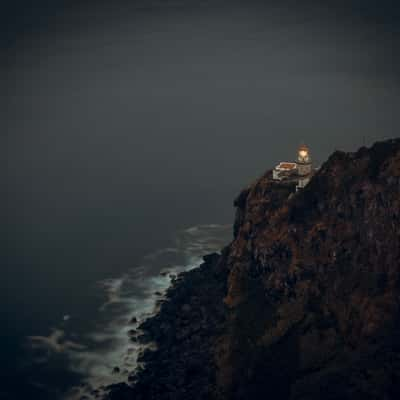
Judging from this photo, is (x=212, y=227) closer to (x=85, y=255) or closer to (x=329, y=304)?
(x=85, y=255)

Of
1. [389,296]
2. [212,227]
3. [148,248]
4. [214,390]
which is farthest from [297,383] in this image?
[212,227]

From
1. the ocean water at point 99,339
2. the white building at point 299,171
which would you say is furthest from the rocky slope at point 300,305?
Result: the ocean water at point 99,339

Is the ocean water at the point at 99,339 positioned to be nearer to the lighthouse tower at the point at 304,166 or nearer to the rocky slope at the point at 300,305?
the rocky slope at the point at 300,305

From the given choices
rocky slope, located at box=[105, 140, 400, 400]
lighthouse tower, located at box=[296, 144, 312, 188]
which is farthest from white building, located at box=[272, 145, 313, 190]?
rocky slope, located at box=[105, 140, 400, 400]

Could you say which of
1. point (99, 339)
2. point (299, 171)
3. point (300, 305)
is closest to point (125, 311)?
point (99, 339)

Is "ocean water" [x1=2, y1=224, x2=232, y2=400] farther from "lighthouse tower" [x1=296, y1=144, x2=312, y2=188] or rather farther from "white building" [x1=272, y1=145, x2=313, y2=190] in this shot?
"lighthouse tower" [x1=296, y1=144, x2=312, y2=188]

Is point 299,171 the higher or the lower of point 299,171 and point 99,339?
the higher

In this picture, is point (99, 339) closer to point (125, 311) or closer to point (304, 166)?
point (125, 311)
